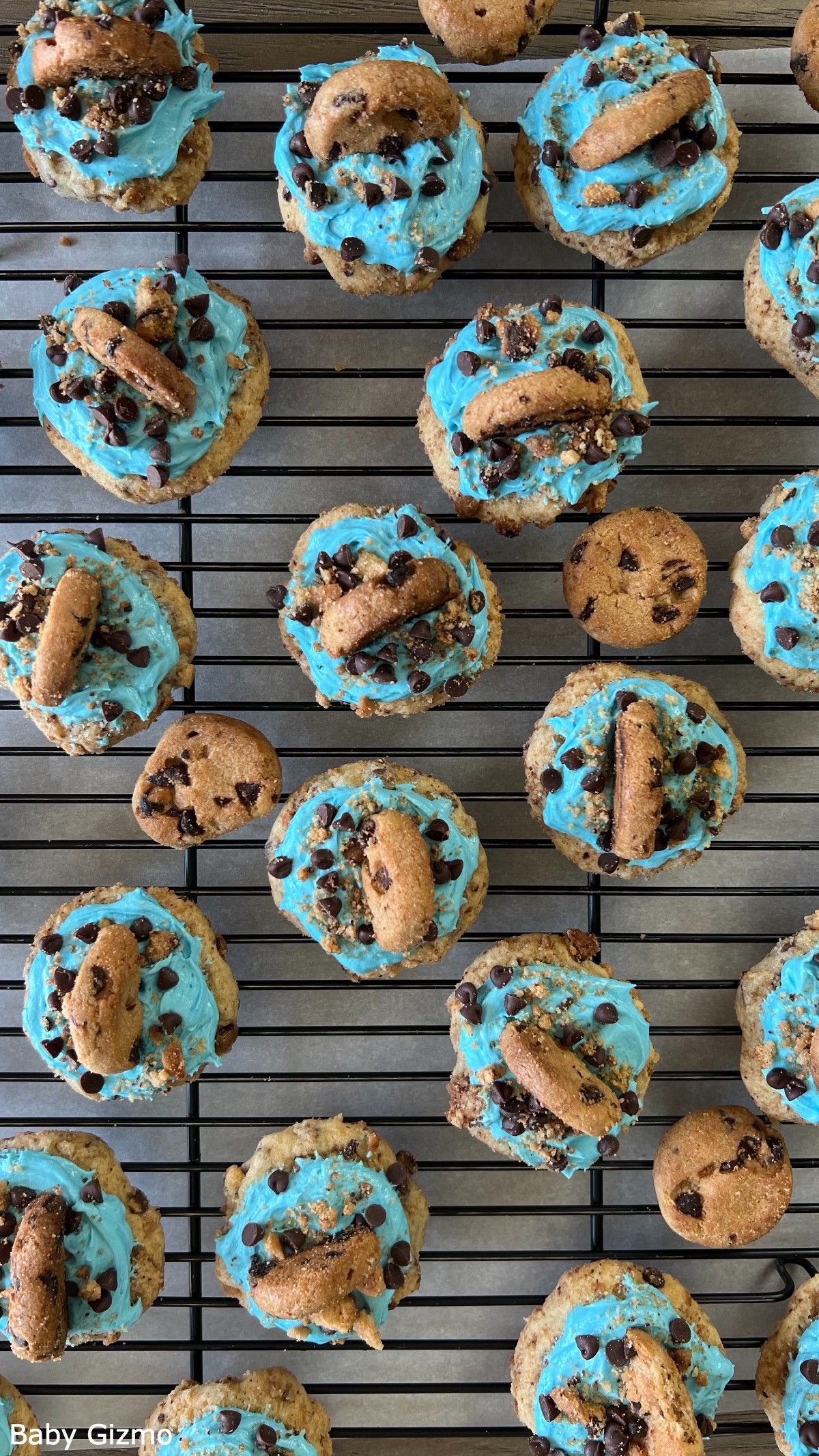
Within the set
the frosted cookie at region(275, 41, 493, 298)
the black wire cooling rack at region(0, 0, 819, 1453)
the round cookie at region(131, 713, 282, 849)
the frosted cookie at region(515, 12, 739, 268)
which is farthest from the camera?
the black wire cooling rack at region(0, 0, 819, 1453)

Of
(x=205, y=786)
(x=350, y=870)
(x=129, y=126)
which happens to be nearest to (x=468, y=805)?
(x=350, y=870)

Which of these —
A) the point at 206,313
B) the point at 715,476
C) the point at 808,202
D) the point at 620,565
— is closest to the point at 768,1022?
the point at 620,565

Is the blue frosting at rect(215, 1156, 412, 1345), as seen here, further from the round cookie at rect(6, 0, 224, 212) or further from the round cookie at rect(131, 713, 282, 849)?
the round cookie at rect(6, 0, 224, 212)

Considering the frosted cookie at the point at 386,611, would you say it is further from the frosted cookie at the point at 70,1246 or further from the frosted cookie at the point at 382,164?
the frosted cookie at the point at 70,1246

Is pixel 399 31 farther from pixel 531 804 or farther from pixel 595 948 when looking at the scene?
pixel 595 948

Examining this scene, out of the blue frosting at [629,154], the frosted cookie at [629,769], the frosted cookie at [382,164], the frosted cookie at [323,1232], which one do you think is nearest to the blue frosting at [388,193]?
the frosted cookie at [382,164]

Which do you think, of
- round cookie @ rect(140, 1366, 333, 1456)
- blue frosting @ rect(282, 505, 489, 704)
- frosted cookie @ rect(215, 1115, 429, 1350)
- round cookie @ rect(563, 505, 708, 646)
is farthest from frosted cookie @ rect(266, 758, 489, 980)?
round cookie @ rect(140, 1366, 333, 1456)
